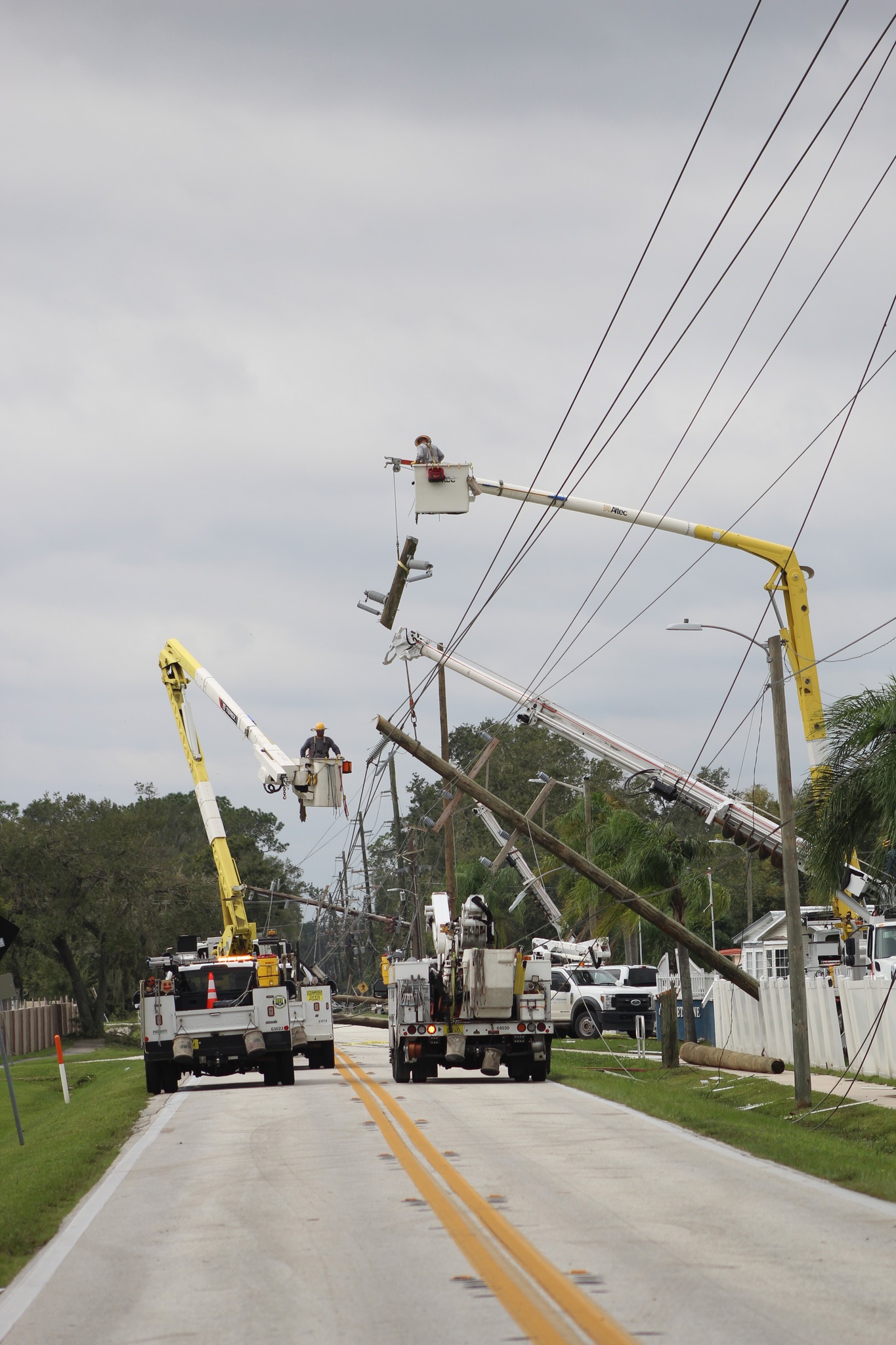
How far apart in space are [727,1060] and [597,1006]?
49.3 ft

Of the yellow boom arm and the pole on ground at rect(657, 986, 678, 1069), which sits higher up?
the yellow boom arm

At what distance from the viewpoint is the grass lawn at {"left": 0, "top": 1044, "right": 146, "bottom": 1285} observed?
10797 millimetres

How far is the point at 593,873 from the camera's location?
25.8 m

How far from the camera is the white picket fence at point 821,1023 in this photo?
2188cm

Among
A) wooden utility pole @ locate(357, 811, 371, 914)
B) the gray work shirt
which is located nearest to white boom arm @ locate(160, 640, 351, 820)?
the gray work shirt

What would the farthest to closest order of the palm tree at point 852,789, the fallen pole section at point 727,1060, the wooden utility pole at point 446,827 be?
the wooden utility pole at point 446,827 → the fallen pole section at point 727,1060 → the palm tree at point 852,789

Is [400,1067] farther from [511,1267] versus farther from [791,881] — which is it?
[511,1267]

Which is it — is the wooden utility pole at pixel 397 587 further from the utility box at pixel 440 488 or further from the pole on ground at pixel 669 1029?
the pole on ground at pixel 669 1029

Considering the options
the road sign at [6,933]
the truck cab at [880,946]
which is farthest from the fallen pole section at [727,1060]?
the road sign at [6,933]

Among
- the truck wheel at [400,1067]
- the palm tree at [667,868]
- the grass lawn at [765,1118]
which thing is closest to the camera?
the grass lawn at [765,1118]

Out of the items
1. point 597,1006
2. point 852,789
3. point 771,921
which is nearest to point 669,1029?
point 852,789

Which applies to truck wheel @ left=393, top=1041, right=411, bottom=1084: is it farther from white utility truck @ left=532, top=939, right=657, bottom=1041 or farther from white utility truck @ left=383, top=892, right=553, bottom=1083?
white utility truck @ left=532, top=939, right=657, bottom=1041

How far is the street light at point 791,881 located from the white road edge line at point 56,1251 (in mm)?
7993

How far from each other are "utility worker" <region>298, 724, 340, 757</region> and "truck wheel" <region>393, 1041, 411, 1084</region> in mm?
6856
